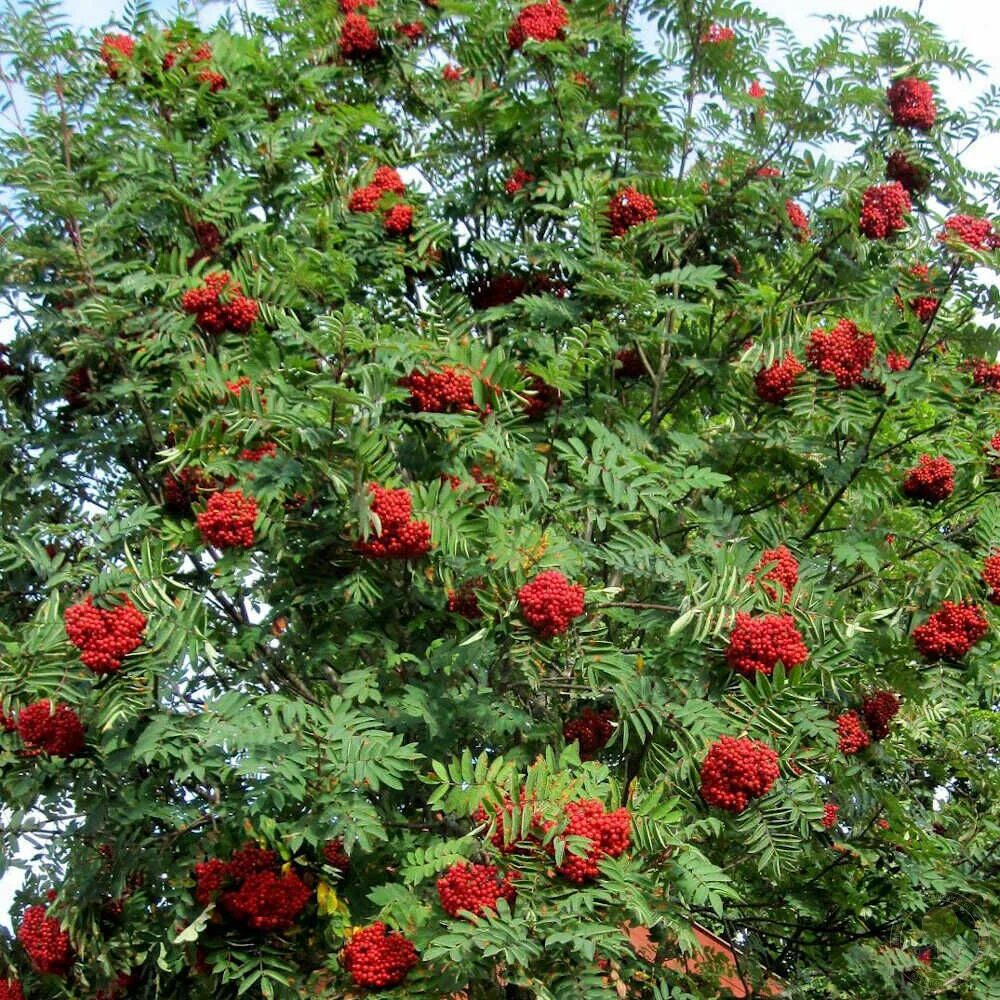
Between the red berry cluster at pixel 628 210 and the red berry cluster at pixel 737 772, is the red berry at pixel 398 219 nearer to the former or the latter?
the red berry cluster at pixel 628 210

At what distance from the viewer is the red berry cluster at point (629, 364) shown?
5.28 m

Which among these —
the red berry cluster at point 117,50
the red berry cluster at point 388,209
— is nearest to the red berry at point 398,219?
the red berry cluster at point 388,209

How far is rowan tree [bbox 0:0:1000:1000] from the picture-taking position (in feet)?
12.5

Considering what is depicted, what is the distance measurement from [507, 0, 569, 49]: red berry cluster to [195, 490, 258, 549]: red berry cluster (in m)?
2.39

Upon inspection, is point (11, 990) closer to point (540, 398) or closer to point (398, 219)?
point (540, 398)

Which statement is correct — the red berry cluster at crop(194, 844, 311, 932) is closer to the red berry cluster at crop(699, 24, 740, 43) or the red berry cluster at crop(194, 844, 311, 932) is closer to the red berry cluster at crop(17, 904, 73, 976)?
the red berry cluster at crop(17, 904, 73, 976)

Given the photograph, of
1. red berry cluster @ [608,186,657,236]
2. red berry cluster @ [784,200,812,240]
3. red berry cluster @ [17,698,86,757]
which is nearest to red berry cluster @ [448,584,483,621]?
red berry cluster @ [17,698,86,757]

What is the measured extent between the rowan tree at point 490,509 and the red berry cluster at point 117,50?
0.07 m

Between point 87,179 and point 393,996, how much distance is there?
3.40 meters

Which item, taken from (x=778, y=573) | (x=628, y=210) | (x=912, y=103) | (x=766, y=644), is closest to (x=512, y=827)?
(x=766, y=644)

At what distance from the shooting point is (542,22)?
515 centimetres

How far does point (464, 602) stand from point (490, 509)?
41 centimetres

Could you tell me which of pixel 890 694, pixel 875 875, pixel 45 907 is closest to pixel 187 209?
pixel 45 907

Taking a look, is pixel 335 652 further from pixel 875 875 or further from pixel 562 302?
pixel 875 875
